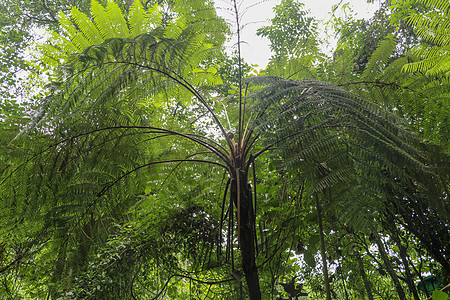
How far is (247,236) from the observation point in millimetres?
1003

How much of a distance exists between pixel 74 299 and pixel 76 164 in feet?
1.96

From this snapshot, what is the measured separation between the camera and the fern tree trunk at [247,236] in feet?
3.26

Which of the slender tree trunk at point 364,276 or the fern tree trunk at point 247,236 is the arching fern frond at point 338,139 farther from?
the slender tree trunk at point 364,276

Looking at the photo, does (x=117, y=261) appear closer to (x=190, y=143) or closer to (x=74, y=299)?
(x=74, y=299)

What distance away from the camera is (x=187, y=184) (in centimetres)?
159

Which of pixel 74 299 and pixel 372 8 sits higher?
pixel 372 8

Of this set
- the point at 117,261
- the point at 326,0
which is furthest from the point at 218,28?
the point at 326,0

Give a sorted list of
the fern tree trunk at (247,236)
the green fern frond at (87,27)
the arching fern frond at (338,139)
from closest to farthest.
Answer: the arching fern frond at (338,139) < the fern tree trunk at (247,236) < the green fern frond at (87,27)

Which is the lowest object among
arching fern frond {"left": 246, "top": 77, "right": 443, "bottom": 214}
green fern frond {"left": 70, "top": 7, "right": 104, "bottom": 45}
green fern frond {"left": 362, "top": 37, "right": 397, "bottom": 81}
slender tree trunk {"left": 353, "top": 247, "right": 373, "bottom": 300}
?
slender tree trunk {"left": 353, "top": 247, "right": 373, "bottom": 300}

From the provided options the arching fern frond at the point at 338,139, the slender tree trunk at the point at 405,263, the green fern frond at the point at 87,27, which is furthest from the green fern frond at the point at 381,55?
the green fern frond at the point at 87,27

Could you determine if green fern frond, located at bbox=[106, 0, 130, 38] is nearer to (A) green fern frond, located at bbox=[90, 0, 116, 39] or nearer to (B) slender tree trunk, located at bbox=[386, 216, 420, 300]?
(A) green fern frond, located at bbox=[90, 0, 116, 39]

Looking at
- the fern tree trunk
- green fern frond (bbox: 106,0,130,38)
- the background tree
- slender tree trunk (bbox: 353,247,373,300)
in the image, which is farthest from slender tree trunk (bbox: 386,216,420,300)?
green fern frond (bbox: 106,0,130,38)

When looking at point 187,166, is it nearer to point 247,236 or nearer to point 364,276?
point 247,236

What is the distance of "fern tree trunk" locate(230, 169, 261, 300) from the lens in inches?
39.1
